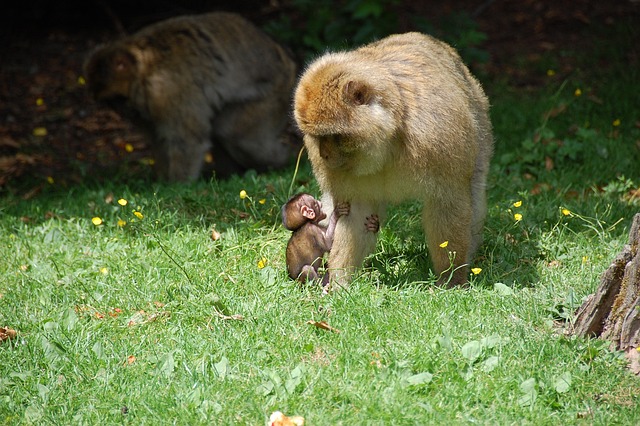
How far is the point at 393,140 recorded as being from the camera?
480cm

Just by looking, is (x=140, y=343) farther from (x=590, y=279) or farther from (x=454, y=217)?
(x=590, y=279)

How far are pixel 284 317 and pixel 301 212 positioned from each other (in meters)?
0.98

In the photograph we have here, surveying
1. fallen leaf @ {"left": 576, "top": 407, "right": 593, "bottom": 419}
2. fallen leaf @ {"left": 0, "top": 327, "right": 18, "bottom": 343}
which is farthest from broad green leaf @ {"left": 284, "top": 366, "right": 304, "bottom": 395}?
fallen leaf @ {"left": 0, "top": 327, "right": 18, "bottom": 343}

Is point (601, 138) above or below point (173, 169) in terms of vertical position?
above

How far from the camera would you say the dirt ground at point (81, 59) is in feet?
31.6

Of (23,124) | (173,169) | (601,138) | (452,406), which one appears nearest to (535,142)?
(601,138)

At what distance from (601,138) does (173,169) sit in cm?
432

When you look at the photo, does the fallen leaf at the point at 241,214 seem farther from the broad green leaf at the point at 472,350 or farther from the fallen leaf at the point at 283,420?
the fallen leaf at the point at 283,420

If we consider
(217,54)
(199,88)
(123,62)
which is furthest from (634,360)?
(123,62)

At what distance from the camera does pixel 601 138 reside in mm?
7953

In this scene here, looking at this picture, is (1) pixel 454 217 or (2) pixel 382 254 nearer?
(1) pixel 454 217

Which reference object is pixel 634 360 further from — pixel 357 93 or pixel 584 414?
pixel 357 93

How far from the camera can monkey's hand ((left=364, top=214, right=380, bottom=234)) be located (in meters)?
5.38

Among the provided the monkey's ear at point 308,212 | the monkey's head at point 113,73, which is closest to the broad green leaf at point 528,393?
the monkey's ear at point 308,212
